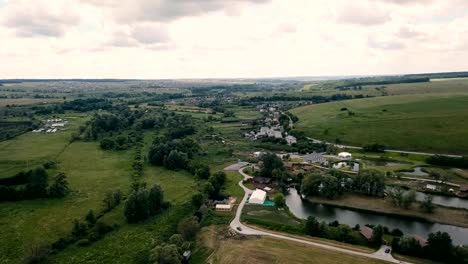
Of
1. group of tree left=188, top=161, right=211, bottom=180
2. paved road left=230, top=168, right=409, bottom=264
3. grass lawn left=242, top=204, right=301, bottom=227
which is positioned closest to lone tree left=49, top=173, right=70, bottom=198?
group of tree left=188, top=161, right=211, bottom=180

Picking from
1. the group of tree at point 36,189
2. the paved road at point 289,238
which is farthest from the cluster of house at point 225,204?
the group of tree at point 36,189

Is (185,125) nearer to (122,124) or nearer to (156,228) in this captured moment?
(122,124)

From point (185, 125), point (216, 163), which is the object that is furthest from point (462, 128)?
point (185, 125)

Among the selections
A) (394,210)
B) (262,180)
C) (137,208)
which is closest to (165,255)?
(137,208)

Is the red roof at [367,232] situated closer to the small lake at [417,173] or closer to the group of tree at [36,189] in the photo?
the small lake at [417,173]

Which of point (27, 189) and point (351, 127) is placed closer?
point (27, 189)

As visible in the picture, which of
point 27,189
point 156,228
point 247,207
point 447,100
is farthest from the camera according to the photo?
point 447,100
